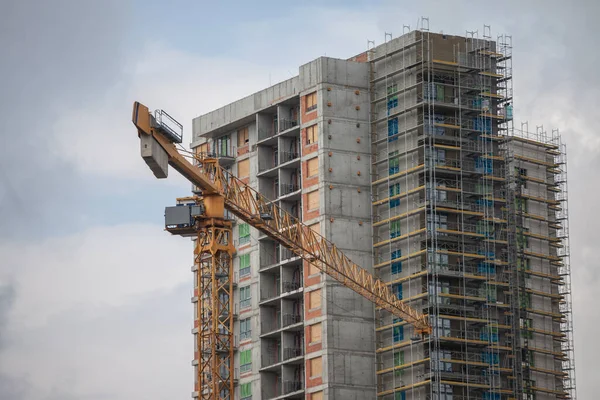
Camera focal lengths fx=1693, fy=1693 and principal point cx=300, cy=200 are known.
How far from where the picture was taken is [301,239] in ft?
525

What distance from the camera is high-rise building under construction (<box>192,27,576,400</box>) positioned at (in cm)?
15738

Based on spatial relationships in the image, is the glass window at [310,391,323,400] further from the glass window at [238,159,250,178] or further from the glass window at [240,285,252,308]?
the glass window at [238,159,250,178]

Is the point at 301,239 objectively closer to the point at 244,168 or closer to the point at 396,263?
the point at 396,263

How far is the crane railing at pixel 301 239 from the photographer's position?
6024 inches

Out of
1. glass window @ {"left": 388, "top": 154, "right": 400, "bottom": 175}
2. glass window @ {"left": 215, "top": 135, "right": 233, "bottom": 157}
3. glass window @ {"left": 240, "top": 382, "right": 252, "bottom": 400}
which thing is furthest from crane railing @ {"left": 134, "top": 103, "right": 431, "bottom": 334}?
glass window @ {"left": 240, "top": 382, "right": 252, "bottom": 400}

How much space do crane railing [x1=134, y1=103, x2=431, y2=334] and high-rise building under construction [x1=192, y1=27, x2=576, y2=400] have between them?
214 cm

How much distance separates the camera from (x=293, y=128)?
549 feet

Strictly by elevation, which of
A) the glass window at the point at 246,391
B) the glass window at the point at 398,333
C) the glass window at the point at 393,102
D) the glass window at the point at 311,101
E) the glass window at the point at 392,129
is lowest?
the glass window at the point at 246,391

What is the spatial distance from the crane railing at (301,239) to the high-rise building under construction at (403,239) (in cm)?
214

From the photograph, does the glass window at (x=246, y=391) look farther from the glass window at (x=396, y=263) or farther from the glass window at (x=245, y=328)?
the glass window at (x=396, y=263)

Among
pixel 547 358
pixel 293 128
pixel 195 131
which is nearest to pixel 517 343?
pixel 547 358

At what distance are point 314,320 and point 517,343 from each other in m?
19.8

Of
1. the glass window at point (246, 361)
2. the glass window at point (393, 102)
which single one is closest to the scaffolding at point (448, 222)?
the glass window at point (393, 102)

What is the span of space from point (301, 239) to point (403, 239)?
9.62 metres
